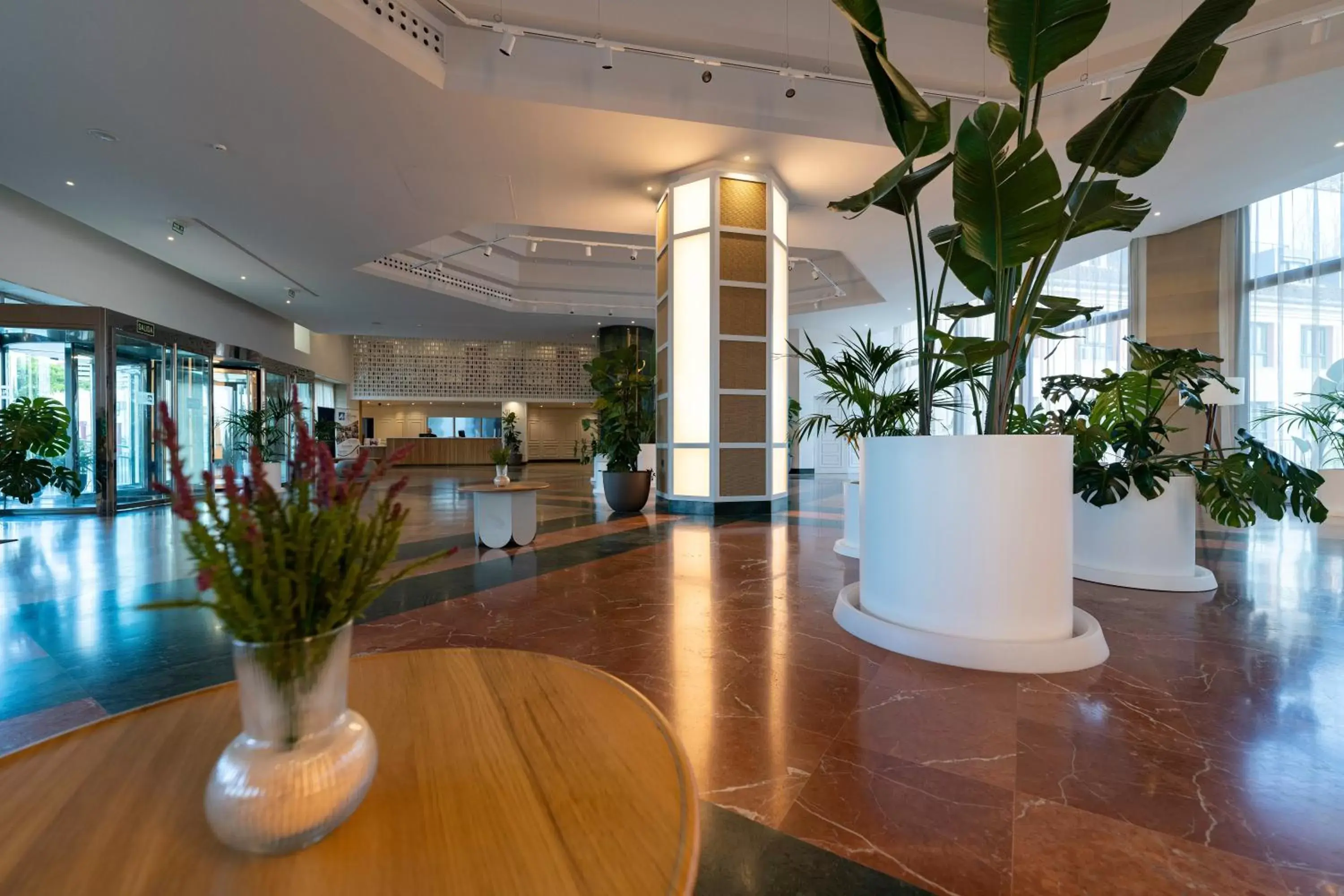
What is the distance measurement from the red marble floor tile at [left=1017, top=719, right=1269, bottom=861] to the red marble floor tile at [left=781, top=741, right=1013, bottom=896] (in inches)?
7.4

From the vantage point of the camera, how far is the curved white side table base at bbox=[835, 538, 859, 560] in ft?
15.3

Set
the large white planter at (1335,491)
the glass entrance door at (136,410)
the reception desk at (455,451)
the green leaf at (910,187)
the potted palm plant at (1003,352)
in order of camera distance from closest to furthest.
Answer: the potted palm plant at (1003,352) → the green leaf at (910,187) → the large white planter at (1335,491) → the glass entrance door at (136,410) → the reception desk at (455,451)

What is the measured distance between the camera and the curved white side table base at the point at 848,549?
4660 mm

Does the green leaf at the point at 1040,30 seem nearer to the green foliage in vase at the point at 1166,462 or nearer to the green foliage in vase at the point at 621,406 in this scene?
the green foliage in vase at the point at 1166,462

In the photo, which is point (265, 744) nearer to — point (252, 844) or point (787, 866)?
point (252, 844)

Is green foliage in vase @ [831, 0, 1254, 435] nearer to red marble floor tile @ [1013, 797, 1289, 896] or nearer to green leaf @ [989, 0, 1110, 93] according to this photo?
green leaf @ [989, 0, 1110, 93]

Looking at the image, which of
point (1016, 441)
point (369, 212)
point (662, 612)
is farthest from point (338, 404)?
point (1016, 441)

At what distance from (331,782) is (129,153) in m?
8.10

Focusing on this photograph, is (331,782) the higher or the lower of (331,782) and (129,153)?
the lower

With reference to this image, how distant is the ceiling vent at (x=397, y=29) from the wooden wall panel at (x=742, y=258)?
3.18m

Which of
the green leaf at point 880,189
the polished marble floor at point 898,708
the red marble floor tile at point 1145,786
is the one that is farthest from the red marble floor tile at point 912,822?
the green leaf at point 880,189

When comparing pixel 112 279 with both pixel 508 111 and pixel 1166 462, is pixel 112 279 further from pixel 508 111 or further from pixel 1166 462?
pixel 1166 462

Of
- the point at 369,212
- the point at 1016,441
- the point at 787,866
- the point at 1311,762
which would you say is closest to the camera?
the point at 787,866

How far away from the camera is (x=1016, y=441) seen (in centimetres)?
230
